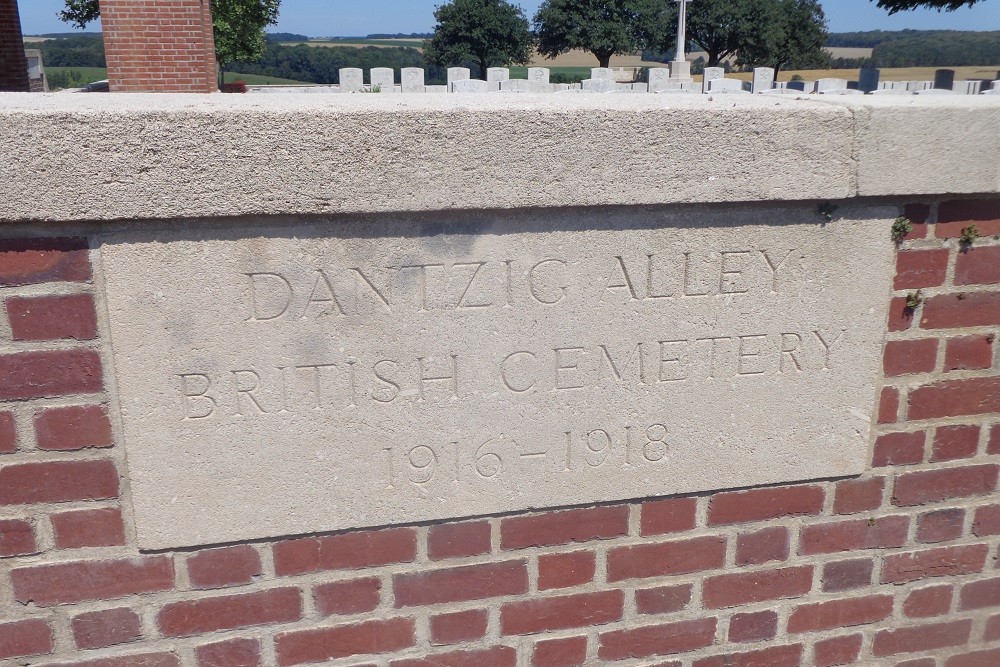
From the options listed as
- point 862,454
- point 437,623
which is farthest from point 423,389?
point 862,454

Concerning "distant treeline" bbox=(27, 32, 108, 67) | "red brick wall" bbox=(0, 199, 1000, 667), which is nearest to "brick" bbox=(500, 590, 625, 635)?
"red brick wall" bbox=(0, 199, 1000, 667)

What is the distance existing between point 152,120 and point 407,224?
1.52ft

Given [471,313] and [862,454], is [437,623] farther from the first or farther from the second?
[862,454]

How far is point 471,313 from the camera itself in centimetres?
157

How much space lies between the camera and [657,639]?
191 centimetres

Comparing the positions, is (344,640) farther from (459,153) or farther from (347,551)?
(459,153)

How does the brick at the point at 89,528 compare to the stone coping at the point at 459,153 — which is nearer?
the stone coping at the point at 459,153

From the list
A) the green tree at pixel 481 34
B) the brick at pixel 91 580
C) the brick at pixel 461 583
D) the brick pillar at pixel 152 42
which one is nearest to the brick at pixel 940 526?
the brick at pixel 461 583

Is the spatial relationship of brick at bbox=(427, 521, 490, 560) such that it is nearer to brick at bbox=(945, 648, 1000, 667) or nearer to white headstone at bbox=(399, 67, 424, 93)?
brick at bbox=(945, 648, 1000, 667)

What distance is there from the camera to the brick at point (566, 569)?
1.81 m

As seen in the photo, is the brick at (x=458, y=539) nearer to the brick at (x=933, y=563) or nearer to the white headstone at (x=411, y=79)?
the brick at (x=933, y=563)

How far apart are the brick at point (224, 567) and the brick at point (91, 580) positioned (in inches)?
1.9

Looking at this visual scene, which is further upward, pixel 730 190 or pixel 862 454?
pixel 730 190

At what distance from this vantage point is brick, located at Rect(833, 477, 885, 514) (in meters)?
1.88
